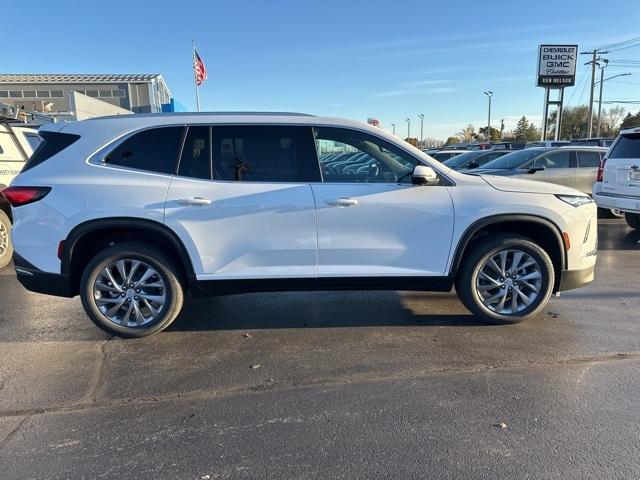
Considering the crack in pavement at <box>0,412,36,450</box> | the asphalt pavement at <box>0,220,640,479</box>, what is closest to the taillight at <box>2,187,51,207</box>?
the asphalt pavement at <box>0,220,640,479</box>

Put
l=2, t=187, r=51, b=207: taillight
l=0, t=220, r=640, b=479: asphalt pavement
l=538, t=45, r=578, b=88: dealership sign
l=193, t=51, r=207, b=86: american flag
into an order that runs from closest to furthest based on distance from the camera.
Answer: l=0, t=220, r=640, b=479: asphalt pavement → l=2, t=187, r=51, b=207: taillight → l=193, t=51, r=207, b=86: american flag → l=538, t=45, r=578, b=88: dealership sign

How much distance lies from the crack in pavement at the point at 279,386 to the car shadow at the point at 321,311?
89 cm

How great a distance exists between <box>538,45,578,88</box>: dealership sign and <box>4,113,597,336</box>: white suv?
3477 cm

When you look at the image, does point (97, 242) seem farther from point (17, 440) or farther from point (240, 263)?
point (17, 440)

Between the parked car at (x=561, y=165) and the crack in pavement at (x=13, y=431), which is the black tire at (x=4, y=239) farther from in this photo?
the parked car at (x=561, y=165)

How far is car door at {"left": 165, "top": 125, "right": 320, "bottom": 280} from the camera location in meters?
3.88

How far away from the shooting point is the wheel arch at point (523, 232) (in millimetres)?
4020

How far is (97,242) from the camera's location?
406cm

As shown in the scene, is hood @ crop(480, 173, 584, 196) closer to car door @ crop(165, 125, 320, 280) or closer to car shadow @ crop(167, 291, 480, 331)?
car shadow @ crop(167, 291, 480, 331)

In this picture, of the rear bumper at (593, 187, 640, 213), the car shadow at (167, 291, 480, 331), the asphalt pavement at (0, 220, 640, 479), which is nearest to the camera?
the asphalt pavement at (0, 220, 640, 479)

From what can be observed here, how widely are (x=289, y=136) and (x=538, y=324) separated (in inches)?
113

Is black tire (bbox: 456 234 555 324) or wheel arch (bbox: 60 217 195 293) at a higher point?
wheel arch (bbox: 60 217 195 293)

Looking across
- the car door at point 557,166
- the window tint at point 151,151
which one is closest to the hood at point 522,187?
the window tint at point 151,151

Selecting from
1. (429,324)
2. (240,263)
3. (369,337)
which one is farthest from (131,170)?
(429,324)
